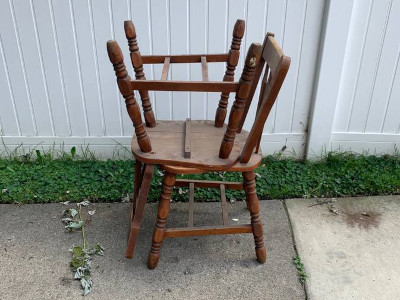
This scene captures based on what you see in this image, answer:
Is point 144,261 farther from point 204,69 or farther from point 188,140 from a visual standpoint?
point 204,69

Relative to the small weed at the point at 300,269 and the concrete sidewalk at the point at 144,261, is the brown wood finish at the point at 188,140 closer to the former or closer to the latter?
the concrete sidewalk at the point at 144,261

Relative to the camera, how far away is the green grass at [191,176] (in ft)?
8.17

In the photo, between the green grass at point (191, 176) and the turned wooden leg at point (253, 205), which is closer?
the turned wooden leg at point (253, 205)

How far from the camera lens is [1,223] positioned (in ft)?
7.49

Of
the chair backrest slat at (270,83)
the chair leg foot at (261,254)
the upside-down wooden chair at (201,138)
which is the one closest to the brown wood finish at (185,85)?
the upside-down wooden chair at (201,138)

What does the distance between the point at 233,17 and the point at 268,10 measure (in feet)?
0.71

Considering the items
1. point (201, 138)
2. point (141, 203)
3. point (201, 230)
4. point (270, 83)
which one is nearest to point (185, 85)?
point (270, 83)

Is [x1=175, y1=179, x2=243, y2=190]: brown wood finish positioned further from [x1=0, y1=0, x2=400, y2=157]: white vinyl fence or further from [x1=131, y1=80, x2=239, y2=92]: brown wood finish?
[x1=131, y1=80, x2=239, y2=92]: brown wood finish

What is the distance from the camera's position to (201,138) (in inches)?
78.7

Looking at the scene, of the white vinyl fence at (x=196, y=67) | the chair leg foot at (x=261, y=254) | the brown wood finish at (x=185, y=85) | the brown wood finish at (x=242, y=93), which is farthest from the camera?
A: the white vinyl fence at (x=196, y=67)

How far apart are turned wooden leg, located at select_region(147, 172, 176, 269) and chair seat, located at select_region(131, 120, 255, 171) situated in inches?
3.7


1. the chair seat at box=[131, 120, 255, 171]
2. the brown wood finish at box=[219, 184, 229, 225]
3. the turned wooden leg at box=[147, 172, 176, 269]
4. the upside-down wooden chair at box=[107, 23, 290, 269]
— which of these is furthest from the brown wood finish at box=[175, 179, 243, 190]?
the turned wooden leg at box=[147, 172, 176, 269]

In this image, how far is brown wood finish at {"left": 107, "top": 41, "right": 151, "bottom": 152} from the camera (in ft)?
4.93

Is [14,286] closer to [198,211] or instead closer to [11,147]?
[198,211]
